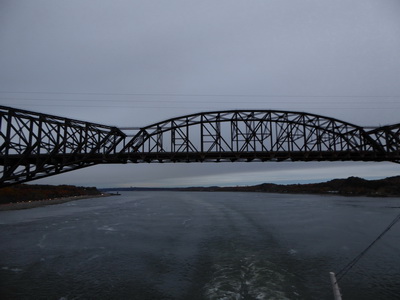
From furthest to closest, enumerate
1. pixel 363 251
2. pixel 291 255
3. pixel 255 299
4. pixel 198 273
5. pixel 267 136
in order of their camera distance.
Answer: pixel 267 136, pixel 363 251, pixel 291 255, pixel 198 273, pixel 255 299

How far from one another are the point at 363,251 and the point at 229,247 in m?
12.7

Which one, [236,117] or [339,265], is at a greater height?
[236,117]

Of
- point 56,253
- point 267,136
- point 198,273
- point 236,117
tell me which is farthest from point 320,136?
point 56,253

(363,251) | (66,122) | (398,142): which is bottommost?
(363,251)

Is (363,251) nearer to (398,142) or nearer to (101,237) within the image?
(101,237)

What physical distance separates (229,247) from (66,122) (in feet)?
90.8

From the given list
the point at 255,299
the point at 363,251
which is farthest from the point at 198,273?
the point at 363,251

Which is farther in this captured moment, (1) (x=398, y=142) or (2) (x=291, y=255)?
(1) (x=398, y=142)

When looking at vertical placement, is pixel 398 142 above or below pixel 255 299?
above

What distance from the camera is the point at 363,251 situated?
24062mm

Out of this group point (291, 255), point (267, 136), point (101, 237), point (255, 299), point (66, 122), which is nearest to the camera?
point (255, 299)

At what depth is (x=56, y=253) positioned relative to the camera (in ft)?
79.3

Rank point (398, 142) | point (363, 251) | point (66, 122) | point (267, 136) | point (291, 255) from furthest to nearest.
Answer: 1. point (398, 142)
2. point (267, 136)
3. point (66, 122)
4. point (363, 251)
5. point (291, 255)

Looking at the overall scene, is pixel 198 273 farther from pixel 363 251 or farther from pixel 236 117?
pixel 236 117
